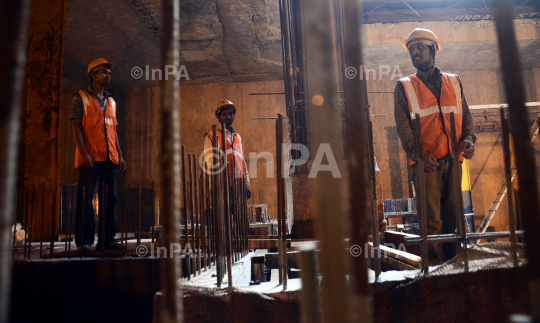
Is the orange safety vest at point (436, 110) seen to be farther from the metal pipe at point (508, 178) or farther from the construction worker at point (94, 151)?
the construction worker at point (94, 151)

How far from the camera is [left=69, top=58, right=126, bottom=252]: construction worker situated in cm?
342

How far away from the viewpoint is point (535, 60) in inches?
388

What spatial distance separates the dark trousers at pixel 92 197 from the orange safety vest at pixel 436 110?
2900 mm

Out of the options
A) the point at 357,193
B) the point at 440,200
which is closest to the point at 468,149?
the point at 440,200

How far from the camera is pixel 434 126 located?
2951 millimetres

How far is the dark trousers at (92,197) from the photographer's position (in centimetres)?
340

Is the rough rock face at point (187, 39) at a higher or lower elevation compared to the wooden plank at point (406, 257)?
higher

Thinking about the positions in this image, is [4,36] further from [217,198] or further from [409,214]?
[409,214]

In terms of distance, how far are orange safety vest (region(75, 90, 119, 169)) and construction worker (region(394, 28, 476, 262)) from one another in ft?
9.17

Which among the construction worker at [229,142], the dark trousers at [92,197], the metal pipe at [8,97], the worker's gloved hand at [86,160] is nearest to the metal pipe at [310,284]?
the metal pipe at [8,97]

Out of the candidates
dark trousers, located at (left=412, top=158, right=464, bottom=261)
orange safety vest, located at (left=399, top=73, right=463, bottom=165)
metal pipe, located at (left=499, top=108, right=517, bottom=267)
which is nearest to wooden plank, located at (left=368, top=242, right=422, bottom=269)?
dark trousers, located at (left=412, top=158, right=464, bottom=261)

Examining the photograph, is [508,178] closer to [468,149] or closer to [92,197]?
[468,149]

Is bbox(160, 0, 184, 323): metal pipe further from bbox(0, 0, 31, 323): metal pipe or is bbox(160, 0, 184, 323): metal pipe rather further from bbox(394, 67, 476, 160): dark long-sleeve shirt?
bbox(394, 67, 476, 160): dark long-sleeve shirt

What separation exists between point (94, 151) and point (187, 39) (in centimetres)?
550
